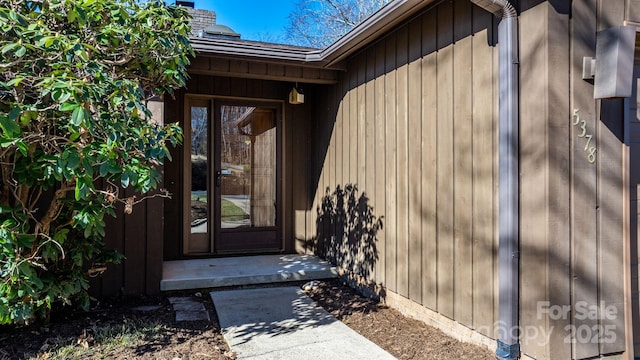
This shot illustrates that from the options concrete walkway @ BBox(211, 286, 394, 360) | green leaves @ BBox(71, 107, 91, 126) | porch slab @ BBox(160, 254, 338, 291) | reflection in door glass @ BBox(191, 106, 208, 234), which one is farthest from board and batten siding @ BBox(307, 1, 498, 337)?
green leaves @ BBox(71, 107, 91, 126)

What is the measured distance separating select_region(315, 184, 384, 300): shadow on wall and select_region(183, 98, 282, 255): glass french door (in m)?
0.85

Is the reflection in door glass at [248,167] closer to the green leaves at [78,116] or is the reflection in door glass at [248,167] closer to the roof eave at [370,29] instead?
the roof eave at [370,29]

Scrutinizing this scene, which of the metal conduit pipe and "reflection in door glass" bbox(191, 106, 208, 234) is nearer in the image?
the metal conduit pipe

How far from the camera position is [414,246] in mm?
3531

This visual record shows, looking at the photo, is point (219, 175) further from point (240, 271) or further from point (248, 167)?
point (240, 271)

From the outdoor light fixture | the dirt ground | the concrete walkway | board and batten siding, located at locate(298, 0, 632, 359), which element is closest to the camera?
board and batten siding, located at locate(298, 0, 632, 359)

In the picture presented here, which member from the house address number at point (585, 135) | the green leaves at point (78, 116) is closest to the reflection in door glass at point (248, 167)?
the green leaves at point (78, 116)

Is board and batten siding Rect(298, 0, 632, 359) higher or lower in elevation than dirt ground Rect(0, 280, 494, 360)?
higher

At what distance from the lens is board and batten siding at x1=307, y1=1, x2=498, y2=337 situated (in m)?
2.79

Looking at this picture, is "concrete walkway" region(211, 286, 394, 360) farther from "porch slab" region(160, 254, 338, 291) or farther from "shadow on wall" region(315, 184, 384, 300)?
"shadow on wall" region(315, 184, 384, 300)

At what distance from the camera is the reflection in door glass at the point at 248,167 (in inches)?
216

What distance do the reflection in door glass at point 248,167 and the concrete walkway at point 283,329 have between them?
4.71ft

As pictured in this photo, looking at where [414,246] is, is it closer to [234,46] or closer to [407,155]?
[407,155]

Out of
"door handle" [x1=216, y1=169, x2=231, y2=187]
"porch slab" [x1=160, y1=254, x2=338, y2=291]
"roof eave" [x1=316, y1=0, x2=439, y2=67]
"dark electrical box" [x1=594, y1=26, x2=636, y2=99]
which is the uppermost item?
"roof eave" [x1=316, y1=0, x2=439, y2=67]
